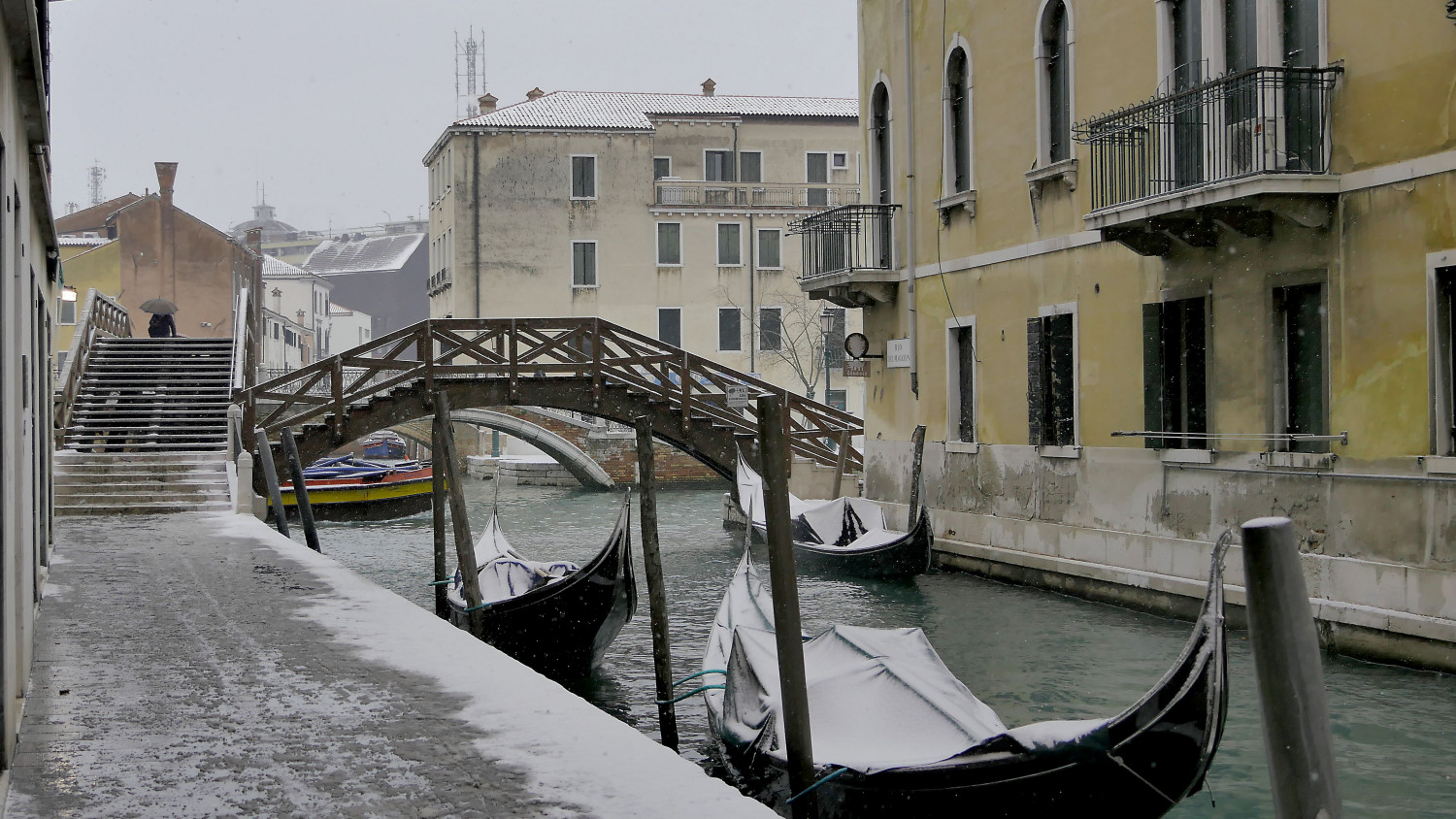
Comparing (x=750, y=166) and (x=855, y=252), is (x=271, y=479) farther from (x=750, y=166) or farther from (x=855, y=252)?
(x=750, y=166)

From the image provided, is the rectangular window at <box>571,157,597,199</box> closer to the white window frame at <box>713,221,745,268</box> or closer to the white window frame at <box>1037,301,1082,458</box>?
the white window frame at <box>713,221,745,268</box>

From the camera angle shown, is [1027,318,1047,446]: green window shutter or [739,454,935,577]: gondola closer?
[1027,318,1047,446]: green window shutter

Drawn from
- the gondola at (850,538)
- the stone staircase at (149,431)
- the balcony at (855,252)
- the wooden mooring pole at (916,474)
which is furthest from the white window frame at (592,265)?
the wooden mooring pole at (916,474)

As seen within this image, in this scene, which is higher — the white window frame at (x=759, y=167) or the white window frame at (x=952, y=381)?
the white window frame at (x=759, y=167)

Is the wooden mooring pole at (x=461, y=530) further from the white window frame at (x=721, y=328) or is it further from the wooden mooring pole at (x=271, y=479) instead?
the white window frame at (x=721, y=328)

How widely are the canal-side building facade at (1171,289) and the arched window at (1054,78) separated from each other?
3 centimetres

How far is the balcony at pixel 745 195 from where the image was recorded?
3247 centimetres

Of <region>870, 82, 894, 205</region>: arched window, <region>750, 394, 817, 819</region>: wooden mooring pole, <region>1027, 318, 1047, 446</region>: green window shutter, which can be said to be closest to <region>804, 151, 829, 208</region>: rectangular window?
<region>870, 82, 894, 205</region>: arched window

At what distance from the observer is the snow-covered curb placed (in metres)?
3.76

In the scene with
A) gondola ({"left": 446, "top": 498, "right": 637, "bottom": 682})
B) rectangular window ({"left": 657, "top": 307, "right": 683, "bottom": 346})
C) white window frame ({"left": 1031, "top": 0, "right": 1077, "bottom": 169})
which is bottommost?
gondola ({"left": 446, "top": 498, "right": 637, "bottom": 682})

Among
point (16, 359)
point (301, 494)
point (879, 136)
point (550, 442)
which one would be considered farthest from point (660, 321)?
point (16, 359)

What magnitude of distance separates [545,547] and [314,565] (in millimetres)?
8034

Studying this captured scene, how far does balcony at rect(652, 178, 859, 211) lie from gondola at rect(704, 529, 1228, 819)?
2701 cm

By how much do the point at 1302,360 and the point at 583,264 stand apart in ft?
78.8
